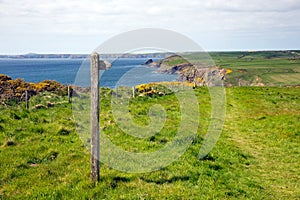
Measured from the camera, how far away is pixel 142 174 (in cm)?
892

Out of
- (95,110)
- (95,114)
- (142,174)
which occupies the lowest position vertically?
(142,174)

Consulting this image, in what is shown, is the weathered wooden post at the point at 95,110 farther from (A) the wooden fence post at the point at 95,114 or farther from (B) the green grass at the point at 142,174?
(B) the green grass at the point at 142,174

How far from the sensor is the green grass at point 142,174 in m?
7.68

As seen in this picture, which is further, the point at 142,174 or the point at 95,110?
the point at 142,174

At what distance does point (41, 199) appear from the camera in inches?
273

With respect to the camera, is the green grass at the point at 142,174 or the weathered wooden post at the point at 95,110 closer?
the green grass at the point at 142,174

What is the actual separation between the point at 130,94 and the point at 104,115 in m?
12.0

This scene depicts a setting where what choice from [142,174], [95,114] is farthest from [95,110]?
[142,174]

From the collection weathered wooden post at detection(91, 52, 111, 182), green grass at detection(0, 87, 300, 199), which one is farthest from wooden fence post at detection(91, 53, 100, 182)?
green grass at detection(0, 87, 300, 199)

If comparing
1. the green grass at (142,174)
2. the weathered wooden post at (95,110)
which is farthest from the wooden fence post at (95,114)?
the green grass at (142,174)

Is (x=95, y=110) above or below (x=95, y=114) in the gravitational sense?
above

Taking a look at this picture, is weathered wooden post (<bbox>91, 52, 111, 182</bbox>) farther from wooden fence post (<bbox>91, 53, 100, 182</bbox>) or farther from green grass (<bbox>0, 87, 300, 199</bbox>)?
green grass (<bbox>0, 87, 300, 199</bbox>)

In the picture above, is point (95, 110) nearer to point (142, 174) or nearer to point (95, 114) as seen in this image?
point (95, 114)

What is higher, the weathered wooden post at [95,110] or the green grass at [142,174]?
the weathered wooden post at [95,110]
